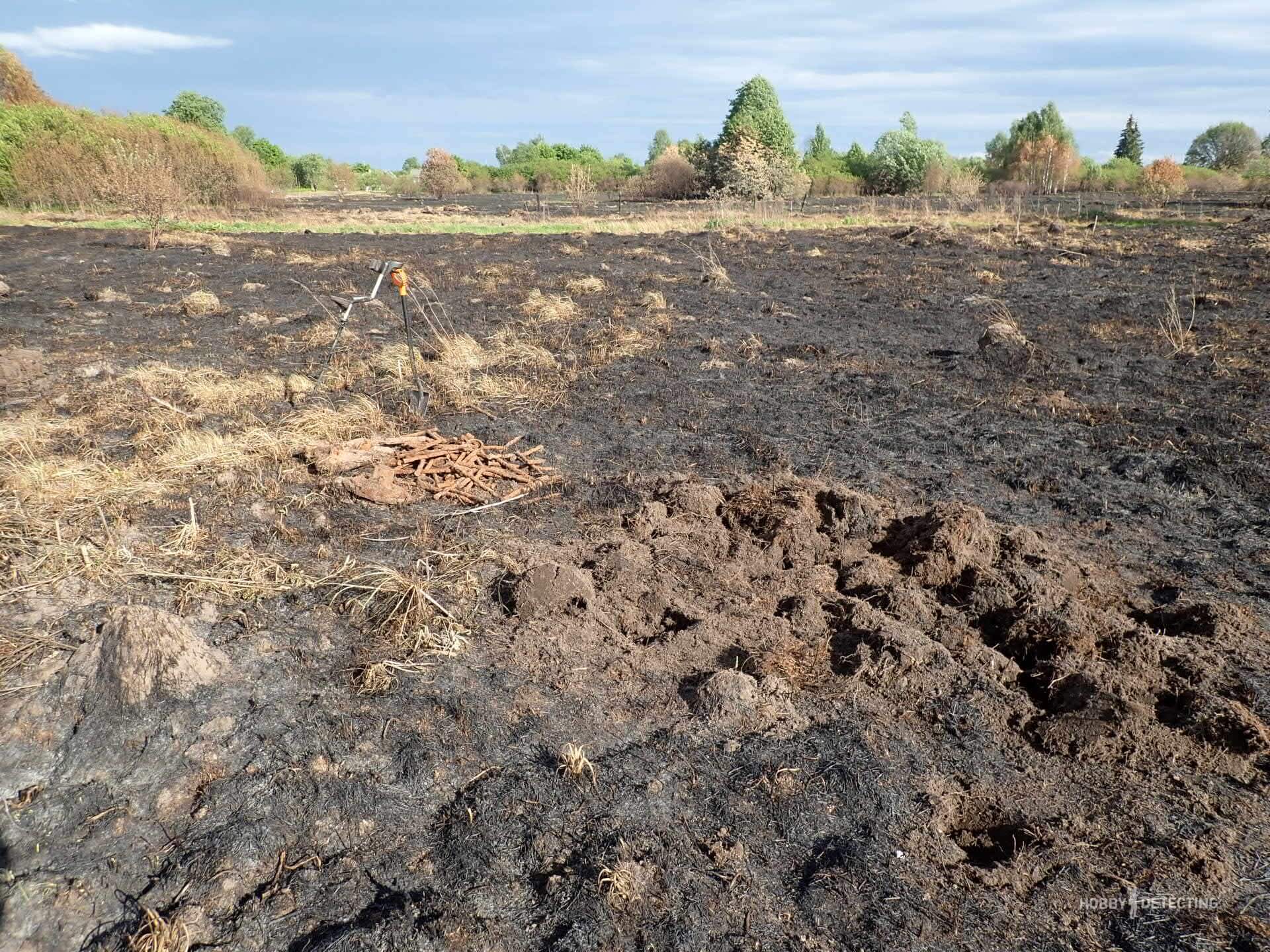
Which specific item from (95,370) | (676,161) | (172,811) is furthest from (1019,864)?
(676,161)

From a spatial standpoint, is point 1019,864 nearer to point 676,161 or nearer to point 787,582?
point 787,582

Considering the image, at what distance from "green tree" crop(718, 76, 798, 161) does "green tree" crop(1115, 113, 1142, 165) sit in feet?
104

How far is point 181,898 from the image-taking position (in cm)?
229

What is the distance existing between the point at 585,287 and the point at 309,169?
53.8m

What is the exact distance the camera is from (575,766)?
279 centimetres

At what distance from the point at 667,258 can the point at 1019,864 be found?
1482cm

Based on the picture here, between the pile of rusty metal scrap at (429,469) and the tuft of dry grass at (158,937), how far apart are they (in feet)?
10.1

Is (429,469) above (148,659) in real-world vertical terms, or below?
above

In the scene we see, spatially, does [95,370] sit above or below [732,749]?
above

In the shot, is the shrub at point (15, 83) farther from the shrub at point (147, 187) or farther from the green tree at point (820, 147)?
the green tree at point (820, 147)

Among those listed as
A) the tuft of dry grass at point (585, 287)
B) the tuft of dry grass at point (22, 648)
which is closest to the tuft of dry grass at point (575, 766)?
the tuft of dry grass at point (22, 648)

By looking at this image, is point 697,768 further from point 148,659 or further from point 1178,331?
point 1178,331

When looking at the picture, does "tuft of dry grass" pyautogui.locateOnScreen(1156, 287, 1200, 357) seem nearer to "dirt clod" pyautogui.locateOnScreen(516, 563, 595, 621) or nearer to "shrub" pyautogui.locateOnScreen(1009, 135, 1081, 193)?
"dirt clod" pyautogui.locateOnScreen(516, 563, 595, 621)

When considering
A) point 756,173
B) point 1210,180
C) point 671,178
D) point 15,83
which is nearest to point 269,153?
point 15,83
